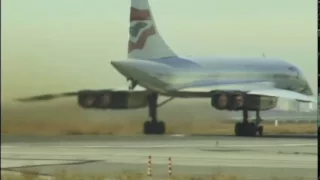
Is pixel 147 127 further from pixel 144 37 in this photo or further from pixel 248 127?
pixel 248 127

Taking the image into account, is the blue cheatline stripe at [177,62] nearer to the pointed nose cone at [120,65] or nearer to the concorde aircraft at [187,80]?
the concorde aircraft at [187,80]

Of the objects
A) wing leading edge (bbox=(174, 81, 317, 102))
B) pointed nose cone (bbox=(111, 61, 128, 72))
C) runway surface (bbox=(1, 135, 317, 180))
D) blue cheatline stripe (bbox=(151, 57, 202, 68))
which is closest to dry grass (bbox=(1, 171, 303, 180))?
runway surface (bbox=(1, 135, 317, 180))

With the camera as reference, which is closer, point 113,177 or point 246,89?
point 113,177

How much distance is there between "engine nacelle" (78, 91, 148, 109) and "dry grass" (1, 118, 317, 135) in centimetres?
21

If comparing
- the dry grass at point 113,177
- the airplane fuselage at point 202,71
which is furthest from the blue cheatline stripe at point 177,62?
the dry grass at point 113,177

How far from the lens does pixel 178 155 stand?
8227 mm

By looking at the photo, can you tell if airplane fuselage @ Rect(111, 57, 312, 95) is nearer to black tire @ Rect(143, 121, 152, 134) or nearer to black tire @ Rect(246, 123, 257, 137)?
black tire @ Rect(143, 121, 152, 134)

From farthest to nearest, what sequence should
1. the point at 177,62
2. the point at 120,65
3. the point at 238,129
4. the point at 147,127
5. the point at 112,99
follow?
the point at 238,129 < the point at 177,62 < the point at 147,127 < the point at 120,65 < the point at 112,99

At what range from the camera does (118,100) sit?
766 cm

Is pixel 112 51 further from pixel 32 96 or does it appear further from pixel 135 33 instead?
pixel 32 96

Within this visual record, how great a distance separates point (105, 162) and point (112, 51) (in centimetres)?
144

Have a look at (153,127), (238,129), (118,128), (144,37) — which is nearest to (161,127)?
(153,127)

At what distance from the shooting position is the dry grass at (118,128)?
6.19 meters

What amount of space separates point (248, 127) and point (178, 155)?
1045 millimetres
